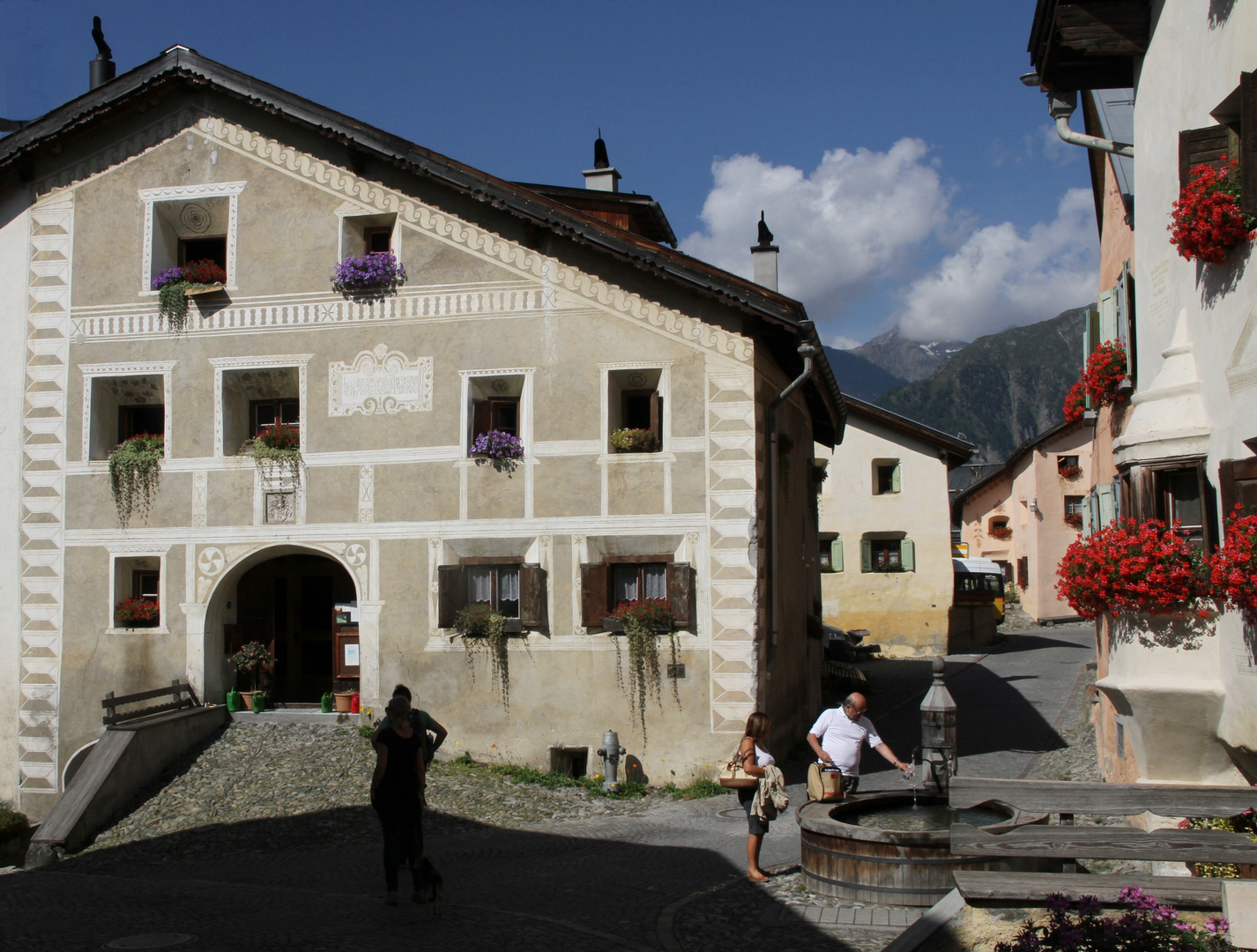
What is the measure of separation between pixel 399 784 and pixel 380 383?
916cm

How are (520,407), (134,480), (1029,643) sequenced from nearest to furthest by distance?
(520,407), (134,480), (1029,643)

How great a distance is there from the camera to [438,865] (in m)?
12.1

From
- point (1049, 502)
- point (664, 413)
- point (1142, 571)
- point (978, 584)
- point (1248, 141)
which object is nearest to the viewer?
→ point (1248, 141)

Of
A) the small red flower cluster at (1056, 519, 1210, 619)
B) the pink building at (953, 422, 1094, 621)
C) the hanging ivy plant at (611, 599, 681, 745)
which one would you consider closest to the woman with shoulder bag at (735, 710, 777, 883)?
the small red flower cluster at (1056, 519, 1210, 619)

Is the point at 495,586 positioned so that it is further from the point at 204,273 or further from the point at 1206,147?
the point at 1206,147

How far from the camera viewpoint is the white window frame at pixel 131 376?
717 inches

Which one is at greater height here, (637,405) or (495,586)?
(637,405)

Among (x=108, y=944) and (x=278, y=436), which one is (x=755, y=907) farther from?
(x=278, y=436)

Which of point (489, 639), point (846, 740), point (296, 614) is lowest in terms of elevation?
point (846, 740)

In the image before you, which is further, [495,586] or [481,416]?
[481,416]

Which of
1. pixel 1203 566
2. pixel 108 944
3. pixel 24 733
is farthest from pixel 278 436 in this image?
pixel 1203 566

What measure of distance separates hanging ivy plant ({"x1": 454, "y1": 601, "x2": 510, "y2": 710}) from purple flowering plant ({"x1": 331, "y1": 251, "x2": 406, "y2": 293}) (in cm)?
520

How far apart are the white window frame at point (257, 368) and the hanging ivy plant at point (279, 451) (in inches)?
6.1

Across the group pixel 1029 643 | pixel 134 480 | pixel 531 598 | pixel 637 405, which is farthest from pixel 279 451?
pixel 1029 643
